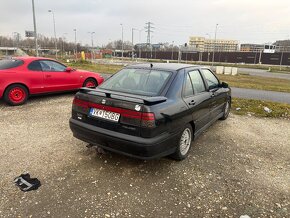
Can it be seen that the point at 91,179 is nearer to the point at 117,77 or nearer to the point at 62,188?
the point at 62,188

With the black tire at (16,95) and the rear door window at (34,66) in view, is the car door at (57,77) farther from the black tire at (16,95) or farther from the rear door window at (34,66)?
the black tire at (16,95)

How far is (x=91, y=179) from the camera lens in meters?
→ 3.45

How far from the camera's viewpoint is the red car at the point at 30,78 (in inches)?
280

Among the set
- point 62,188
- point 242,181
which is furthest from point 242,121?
point 62,188

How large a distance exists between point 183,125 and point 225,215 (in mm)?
1448

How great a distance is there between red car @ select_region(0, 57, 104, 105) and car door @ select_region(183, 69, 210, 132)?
5.18 meters

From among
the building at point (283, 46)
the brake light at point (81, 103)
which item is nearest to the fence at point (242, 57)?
the building at point (283, 46)

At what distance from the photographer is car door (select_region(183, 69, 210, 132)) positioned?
13.6 ft

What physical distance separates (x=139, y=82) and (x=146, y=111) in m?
1.04

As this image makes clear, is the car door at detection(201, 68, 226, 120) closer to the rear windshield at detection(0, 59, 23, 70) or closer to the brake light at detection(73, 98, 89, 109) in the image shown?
the brake light at detection(73, 98, 89, 109)

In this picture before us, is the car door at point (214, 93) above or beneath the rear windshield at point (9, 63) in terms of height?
beneath

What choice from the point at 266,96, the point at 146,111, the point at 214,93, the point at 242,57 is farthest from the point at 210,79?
the point at 242,57

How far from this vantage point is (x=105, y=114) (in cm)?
353

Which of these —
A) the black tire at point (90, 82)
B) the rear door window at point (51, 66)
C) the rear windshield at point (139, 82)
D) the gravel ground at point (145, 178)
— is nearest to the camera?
the gravel ground at point (145, 178)
